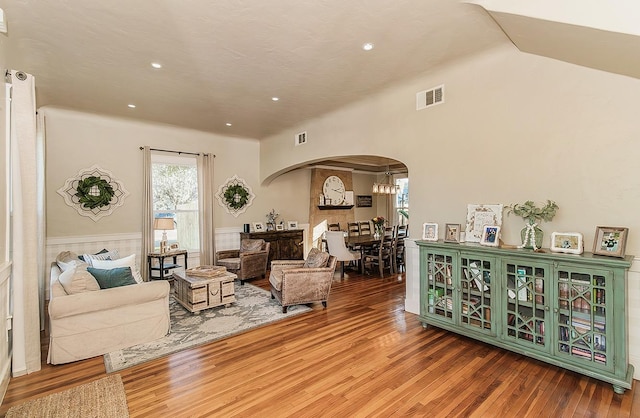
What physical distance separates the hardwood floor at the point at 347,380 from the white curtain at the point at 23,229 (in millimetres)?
→ 265

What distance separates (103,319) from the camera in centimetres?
316

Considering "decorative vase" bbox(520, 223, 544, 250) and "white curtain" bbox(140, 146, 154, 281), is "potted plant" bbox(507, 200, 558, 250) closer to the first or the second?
"decorative vase" bbox(520, 223, 544, 250)

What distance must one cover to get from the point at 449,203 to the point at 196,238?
5.35 m

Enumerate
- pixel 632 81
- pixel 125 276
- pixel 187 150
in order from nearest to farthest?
pixel 632 81 < pixel 125 276 < pixel 187 150

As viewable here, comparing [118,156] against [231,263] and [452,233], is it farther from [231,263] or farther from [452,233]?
[452,233]

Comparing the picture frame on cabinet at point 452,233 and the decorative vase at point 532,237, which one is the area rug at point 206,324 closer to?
the picture frame on cabinet at point 452,233

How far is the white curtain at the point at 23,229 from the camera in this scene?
279 cm

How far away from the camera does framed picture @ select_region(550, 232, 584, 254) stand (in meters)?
2.71

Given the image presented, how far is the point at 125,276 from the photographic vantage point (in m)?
3.46

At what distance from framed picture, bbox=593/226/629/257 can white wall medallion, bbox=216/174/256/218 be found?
6.44m

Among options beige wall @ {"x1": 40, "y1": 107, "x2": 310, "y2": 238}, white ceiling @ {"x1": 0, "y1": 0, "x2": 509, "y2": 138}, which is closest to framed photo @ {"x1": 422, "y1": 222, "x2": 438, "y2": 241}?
white ceiling @ {"x1": 0, "y1": 0, "x2": 509, "y2": 138}

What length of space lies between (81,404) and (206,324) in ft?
5.34

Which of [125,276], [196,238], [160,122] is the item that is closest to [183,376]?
[125,276]

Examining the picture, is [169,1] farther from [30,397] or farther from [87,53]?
[30,397]
